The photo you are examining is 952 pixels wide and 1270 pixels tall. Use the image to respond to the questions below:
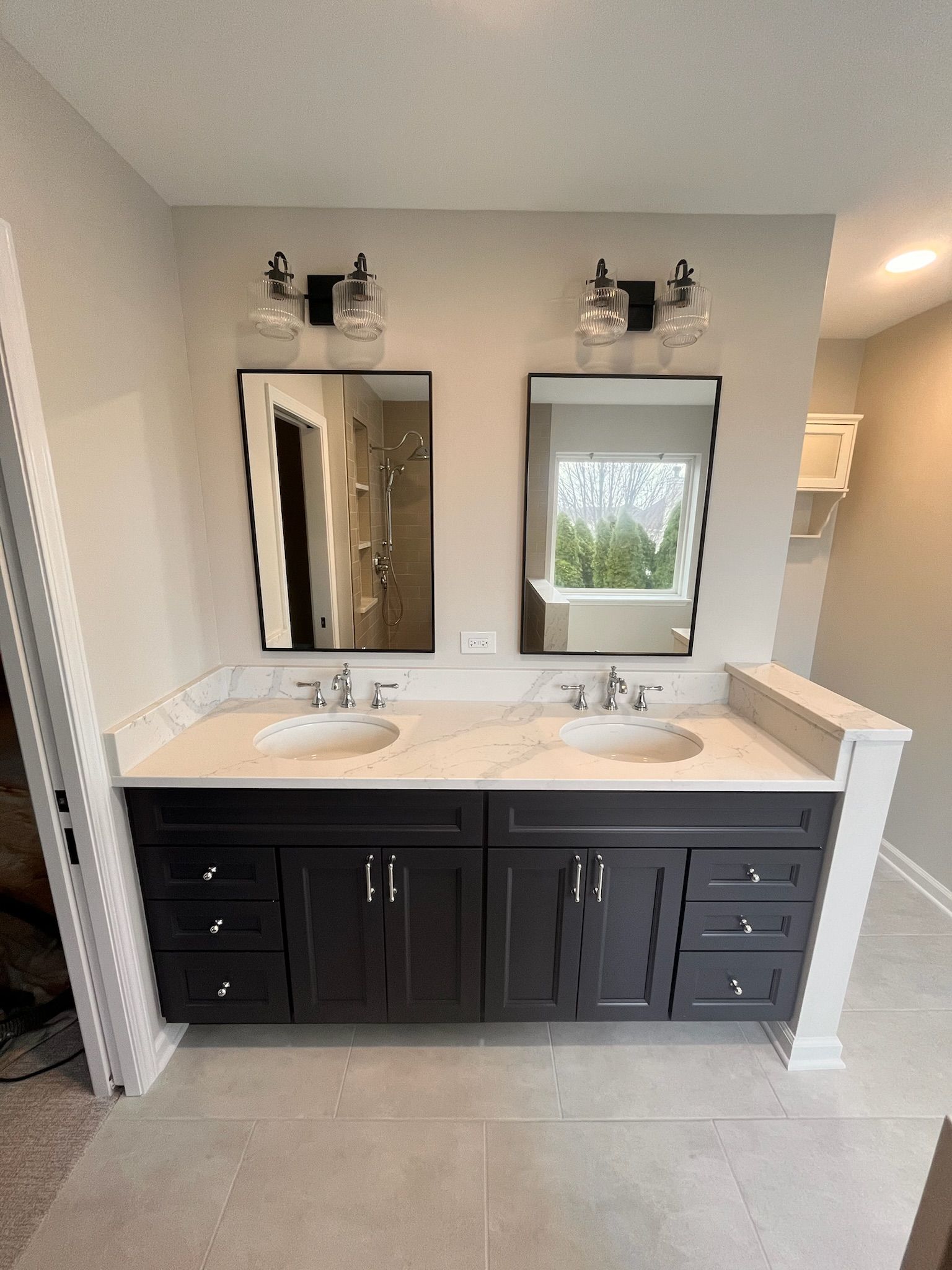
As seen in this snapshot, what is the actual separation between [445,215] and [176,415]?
1054mm

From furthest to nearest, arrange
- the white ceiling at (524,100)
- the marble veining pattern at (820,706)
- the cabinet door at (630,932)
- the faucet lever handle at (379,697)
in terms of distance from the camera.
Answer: the faucet lever handle at (379,697) < the cabinet door at (630,932) < the marble veining pattern at (820,706) < the white ceiling at (524,100)

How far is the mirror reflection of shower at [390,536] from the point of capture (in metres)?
1.71

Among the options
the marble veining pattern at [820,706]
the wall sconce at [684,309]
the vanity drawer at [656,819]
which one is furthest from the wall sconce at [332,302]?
the marble veining pattern at [820,706]

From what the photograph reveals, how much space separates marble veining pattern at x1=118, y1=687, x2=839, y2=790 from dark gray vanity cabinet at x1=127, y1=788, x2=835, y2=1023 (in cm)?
5

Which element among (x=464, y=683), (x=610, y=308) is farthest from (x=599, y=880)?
(x=610, y=308)

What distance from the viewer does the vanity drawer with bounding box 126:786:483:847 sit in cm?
135

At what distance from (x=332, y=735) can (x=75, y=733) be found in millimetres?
716

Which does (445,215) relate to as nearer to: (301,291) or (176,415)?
(301,291)

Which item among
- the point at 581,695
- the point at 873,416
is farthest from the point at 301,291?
the point at 873,416

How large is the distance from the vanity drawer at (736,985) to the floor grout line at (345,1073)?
977 mm

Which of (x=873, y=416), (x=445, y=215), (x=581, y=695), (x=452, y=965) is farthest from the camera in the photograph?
(x=873, y=416)

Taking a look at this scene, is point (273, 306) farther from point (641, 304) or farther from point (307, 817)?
point (307, 817)

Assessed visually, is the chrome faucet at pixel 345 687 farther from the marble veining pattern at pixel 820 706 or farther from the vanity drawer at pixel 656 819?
the marble veining pattern at pixel 820 706

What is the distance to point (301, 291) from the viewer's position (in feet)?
5.28
